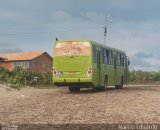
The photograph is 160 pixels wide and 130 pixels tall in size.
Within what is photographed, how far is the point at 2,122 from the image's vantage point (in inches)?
592

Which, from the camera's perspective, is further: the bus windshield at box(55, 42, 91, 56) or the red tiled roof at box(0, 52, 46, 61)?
the red tiled roof at box(0, 52, 46, 61)

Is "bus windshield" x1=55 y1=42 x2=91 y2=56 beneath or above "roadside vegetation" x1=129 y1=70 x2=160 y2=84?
above

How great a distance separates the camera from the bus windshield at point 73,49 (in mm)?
31031

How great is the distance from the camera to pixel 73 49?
102 ft

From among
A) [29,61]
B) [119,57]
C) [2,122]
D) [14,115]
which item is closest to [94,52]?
[119,57]

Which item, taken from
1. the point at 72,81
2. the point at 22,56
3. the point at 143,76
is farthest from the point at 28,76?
the point at 22,56

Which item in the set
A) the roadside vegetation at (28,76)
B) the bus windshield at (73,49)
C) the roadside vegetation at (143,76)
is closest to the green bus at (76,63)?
the bus windshield at (73,49)

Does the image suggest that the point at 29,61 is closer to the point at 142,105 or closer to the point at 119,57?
the point at 119,57

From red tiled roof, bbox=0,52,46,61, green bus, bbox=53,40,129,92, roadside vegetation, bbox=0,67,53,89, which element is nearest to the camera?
green bus, bbox=53,40,129,92

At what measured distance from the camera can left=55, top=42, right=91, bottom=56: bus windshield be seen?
1222 inches

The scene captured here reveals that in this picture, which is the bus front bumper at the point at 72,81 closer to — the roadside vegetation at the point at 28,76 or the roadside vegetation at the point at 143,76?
the roadside vegetation at the point at 28,76

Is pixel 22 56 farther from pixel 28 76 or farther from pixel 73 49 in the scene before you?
pixel 73 49

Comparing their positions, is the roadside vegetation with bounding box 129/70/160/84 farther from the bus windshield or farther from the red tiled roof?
the bus windshield

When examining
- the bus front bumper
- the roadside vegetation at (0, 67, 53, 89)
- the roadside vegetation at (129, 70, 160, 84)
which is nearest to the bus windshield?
the bus front bumper
